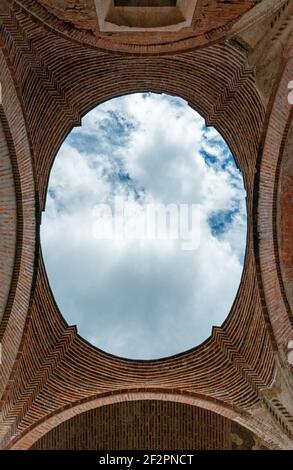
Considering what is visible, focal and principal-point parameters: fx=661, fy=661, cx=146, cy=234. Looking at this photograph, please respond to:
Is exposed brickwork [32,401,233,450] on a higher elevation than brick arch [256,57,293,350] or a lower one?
lower

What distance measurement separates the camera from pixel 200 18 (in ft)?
23.4

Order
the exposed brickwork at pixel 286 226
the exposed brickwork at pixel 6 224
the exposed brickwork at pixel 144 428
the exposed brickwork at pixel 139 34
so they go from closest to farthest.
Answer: the exposed brickwork at pixel 139 34
the exposed brickwork at pixel 6 224
the exposed brickwork at pixel 286 226
the exposed brickwork at pixel 144 428

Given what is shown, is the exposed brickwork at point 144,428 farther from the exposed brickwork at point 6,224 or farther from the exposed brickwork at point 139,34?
the exposed brickwork at point 139,34

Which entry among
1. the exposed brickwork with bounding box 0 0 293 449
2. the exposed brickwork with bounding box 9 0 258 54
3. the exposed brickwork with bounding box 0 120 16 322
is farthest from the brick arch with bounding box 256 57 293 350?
the exposed brickwork with bounding box 0 120 16 322

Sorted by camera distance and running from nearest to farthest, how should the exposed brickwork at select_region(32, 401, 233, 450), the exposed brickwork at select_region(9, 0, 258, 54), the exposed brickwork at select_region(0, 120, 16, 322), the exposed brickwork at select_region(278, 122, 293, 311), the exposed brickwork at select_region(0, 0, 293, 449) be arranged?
the exposed brickwork at select_region(9, 0, 258, 54) < the exposed brickwork at select_region(0, 120, 16, 322) < the exposed brickwork at select_region(0, 0, 293, 449) < the exposed brickwork at select_region(278, 122, 293, 311) < the exposed brickwork at select_region(32, 401, 233, 450)

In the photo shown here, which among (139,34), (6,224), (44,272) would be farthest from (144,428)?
(139,34)

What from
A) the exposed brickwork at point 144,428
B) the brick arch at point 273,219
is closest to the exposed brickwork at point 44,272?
the brick arch at point 273,219

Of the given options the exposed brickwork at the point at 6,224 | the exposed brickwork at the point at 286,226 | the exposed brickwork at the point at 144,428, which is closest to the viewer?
the exposed brickwork at the point at 6,224

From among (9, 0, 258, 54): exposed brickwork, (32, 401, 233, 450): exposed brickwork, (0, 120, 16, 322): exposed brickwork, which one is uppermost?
(9, 0, 258, 54): exposed brickwork

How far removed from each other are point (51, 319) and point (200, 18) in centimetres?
447

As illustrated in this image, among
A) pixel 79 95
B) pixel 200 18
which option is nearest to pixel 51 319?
pixel 79 95

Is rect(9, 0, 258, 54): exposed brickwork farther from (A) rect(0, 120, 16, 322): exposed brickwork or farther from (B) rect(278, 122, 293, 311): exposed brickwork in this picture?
(B) rect(278, 122, 293, 311): exposed brickwork

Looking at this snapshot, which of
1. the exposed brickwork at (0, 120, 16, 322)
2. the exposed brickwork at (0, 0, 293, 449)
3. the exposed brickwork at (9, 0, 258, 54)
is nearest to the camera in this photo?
the exposed brickwork at (9, 0, 258, 54)
